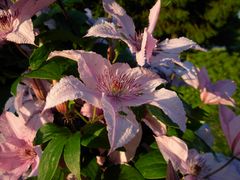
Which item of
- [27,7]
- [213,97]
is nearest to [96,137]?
[27,7]

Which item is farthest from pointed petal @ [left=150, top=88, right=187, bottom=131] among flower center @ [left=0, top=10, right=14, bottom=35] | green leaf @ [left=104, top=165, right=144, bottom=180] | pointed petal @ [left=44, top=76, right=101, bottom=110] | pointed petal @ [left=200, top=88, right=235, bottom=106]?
pointed petal @ [left=200, top=88, right=235, bottom=106]

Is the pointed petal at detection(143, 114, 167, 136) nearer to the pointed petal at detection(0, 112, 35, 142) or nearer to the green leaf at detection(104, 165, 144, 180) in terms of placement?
the green leaf at detection(104, 165, 144, 180)

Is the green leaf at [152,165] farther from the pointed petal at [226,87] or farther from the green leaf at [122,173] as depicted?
the pointed petal at [226,87]

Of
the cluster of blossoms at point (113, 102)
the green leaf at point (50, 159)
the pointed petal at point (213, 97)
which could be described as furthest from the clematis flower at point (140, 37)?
the pointed petal at point (213, 97)

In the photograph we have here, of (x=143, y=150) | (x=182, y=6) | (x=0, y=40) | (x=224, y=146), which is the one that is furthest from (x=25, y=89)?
(x=182, y=6)

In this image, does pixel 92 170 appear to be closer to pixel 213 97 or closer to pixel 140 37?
pixel 140 37

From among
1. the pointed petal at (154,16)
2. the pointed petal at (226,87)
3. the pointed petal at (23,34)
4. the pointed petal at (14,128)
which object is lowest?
the pointed petal at (226,87)
